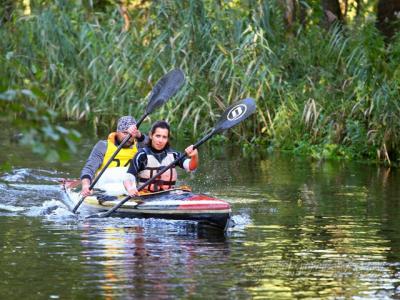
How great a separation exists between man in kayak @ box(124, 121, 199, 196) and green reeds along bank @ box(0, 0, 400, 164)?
5.28 meters

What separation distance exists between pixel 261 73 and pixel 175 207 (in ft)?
23.6

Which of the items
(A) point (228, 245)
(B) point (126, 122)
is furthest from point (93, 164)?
(A) point (228, 245)

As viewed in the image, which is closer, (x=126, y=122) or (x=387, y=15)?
(x=126, y=122)

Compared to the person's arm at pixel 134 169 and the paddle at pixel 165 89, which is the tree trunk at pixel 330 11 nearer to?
the paddle at pixel 165 89

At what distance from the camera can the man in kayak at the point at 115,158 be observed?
35.2 feet

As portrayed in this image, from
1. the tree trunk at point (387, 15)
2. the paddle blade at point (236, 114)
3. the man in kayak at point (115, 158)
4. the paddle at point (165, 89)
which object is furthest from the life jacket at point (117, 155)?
the tree trunk at point (387, 15)

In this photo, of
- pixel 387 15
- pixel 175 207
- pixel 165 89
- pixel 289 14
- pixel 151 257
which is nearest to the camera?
pixel 151 257

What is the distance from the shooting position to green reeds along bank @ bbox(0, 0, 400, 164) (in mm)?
14906

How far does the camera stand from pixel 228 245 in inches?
334

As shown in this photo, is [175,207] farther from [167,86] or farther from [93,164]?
[167,86]

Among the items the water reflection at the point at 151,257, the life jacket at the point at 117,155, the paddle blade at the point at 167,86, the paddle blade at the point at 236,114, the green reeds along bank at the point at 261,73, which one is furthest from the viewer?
the green reeds along bank at the point at 261,73

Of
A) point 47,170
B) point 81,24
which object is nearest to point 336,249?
point 47,170

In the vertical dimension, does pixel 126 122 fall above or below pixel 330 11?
below

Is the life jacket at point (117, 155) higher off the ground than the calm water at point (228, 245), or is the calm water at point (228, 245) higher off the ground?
the life jacket at point (117, 155)
